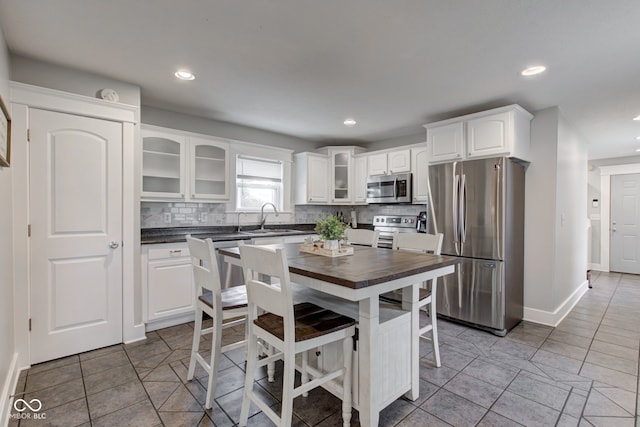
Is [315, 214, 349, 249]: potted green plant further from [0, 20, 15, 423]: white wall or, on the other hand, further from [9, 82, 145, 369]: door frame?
[0, 20, 15, 423]: white wall

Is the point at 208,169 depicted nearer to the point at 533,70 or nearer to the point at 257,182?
the point at 257,182

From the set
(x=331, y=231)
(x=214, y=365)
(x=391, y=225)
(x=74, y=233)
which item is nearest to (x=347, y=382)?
(x=214, y=365)

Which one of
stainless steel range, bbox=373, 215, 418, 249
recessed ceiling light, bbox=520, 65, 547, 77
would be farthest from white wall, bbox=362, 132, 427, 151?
recessed ceiling light, bbox=520, 65, 547, 77

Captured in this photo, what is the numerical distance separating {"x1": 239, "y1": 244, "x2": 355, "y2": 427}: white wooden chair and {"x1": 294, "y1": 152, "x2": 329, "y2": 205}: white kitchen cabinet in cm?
311

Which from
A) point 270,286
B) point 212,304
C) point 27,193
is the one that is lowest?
point 212,304

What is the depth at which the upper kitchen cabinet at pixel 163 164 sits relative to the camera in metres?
3.34

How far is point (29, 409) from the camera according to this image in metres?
1.88

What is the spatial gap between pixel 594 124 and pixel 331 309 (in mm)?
4354

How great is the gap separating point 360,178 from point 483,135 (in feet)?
6.90

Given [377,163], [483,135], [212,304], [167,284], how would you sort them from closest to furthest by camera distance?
1. [212,304]
2. [167,284]
3. [483,135]
4. [377,163]

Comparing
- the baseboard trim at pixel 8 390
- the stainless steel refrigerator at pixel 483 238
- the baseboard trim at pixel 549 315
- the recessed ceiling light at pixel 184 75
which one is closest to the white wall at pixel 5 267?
the baseboard trim at pixel 8 390

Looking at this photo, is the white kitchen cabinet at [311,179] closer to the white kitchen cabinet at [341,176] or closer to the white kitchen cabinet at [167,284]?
the white kitchen cabinet at [341,176]

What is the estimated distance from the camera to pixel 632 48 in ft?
6.92

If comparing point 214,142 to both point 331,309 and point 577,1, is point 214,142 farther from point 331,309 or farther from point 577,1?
point 577,1
